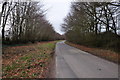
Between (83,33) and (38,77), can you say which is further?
(83,33)

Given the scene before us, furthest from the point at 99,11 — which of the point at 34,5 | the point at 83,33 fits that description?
the point at 34,5

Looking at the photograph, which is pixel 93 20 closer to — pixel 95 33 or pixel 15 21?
pixel 95 33

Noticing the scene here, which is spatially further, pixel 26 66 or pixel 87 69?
pixel 26 66

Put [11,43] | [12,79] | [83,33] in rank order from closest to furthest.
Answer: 1. [12,79]
2. [11,43]
3. [83,33]

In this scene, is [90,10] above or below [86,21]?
above

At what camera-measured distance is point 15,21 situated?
2336 centimetres

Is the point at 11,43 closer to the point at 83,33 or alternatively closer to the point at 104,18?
the point at 83,33

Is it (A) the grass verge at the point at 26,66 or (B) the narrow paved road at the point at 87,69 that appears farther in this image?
(A) the grass verge at the point at 26,66

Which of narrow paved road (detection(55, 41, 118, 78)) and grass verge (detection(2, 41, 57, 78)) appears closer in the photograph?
Result: narrow paved road (detection(55, 41, 118, 78))

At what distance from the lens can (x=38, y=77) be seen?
5.32 metres

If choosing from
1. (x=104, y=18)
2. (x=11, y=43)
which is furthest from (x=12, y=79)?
(x=11, y=43)

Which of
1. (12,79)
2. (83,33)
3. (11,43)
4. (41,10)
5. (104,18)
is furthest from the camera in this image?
(83,33)

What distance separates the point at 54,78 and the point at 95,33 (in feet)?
56.3

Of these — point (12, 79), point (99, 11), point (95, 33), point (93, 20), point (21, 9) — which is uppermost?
point (21, 9)
